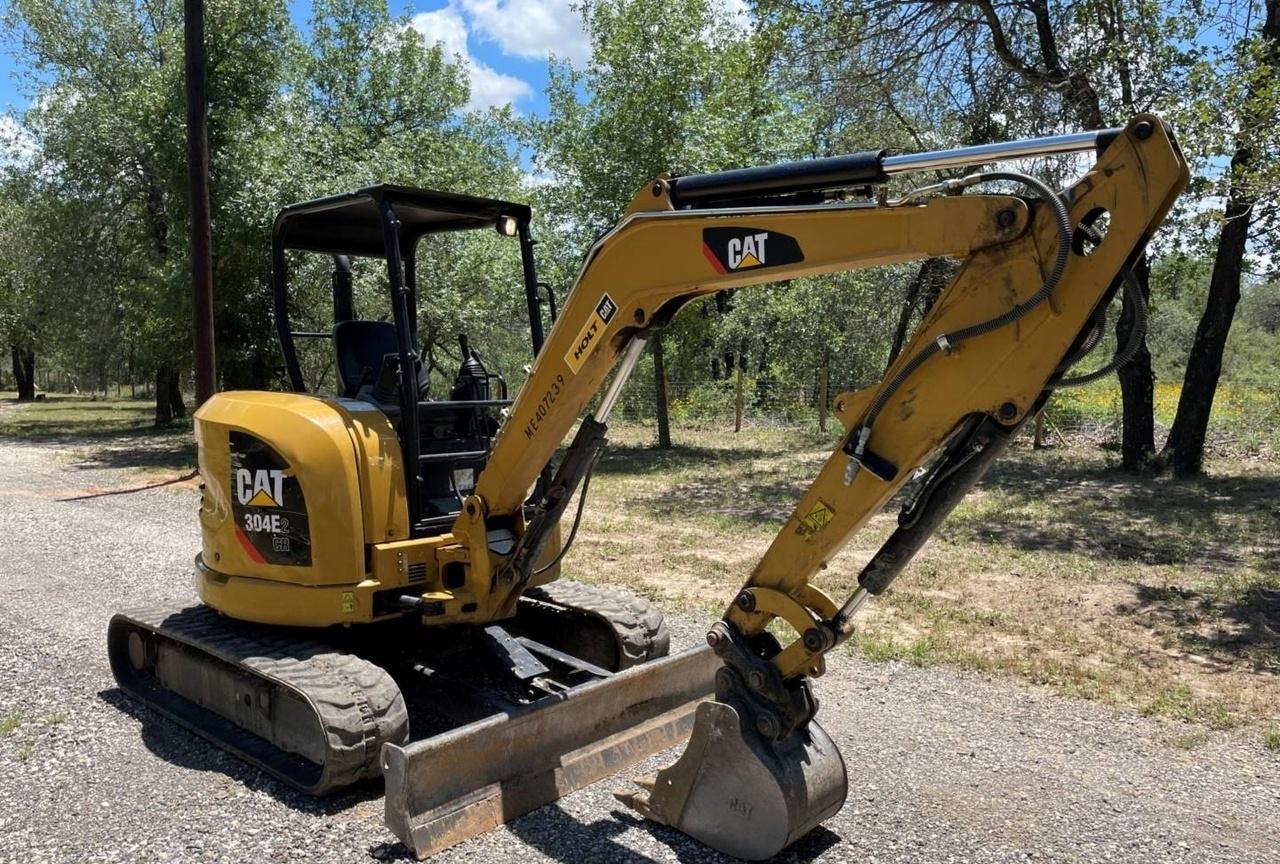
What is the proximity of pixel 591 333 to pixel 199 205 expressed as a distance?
1139 cm

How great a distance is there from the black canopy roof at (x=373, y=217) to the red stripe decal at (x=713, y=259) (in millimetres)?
1690

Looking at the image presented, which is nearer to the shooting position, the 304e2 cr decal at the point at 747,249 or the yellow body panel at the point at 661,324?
the yellow body panel at the point at 661,324

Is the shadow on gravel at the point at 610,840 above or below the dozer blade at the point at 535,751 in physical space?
below

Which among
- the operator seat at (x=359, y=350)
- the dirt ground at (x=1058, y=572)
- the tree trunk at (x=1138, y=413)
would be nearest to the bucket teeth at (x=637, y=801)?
the operator seat at (x=359, y=350)

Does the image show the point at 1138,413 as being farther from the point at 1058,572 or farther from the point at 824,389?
the point at 824,389

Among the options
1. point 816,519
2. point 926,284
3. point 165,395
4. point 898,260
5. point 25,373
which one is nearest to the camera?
point 898,260

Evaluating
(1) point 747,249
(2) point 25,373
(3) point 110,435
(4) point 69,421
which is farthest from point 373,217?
(2) point 25,373

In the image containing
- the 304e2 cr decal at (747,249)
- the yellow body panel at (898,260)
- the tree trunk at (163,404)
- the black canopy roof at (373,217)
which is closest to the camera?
the yellow body panel at (898,260)

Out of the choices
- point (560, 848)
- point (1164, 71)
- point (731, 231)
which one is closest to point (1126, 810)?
point (560, 848)

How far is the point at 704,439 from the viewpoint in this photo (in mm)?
22344

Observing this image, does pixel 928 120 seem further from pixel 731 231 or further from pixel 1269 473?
pixel 731 231

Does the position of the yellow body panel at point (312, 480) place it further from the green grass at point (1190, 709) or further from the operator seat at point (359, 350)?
the green grass at point (1190, 709)

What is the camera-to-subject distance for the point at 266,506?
500 centimetres

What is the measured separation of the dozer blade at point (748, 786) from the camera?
12.5 feet
